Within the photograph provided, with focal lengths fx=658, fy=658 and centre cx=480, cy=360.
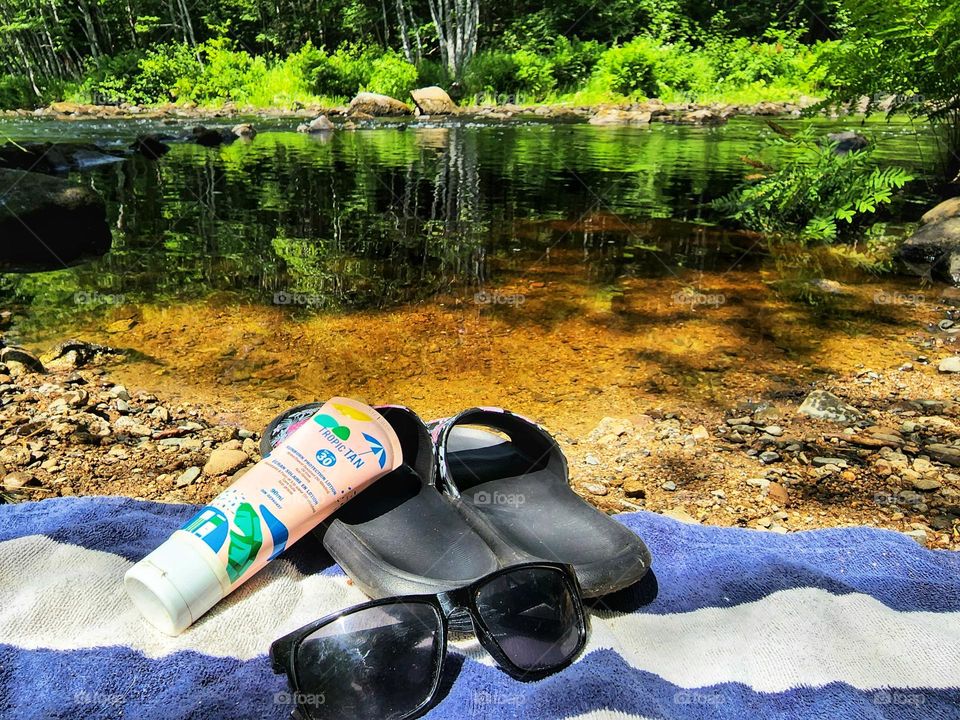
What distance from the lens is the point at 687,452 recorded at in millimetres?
2777

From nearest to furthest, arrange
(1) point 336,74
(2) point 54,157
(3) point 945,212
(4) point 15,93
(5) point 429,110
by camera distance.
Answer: (3) point 945,212 < (2) point 54,157 < (5) point 429,110 < (4) point 15,93 < (1) point 336,74

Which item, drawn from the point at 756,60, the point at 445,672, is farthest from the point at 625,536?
the point at 756,60

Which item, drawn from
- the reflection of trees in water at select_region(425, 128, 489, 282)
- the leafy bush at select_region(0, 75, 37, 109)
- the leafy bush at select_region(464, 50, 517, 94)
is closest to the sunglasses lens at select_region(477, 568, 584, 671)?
the reflection of trees in water at select_region(425, 128, 489, 282)

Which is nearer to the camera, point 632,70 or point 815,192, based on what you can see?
point 815,192

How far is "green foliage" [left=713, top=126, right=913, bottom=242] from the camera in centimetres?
590

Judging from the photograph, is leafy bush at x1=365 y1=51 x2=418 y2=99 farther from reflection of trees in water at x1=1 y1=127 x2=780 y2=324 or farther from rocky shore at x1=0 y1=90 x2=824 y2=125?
reflection of trees in water at x1=1 y1=127 x2=780 y2=324

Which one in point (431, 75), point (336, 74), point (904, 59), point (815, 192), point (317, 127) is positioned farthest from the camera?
point (431, 75)

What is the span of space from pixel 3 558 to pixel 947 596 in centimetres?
230

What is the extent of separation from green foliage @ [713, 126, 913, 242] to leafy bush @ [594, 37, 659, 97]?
675 inches

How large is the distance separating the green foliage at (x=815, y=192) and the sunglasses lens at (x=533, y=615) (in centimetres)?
537

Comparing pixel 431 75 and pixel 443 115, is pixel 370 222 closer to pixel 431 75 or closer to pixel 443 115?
pixel 443 115

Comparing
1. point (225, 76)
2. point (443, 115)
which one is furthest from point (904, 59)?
point (225, 76)

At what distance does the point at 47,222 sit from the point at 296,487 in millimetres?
5797

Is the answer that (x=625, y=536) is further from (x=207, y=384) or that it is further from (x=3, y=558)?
(x=207, y=384)
